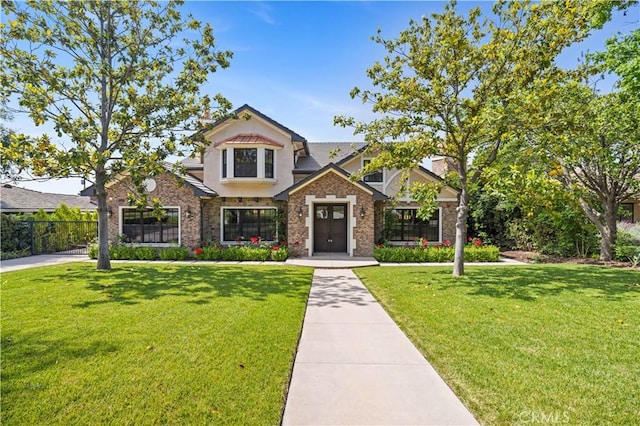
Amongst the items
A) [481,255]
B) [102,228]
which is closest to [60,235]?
[102,228]

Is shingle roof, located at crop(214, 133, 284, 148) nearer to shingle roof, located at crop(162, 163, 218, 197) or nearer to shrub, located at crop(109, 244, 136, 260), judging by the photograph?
shingle roof, located at crop(162, 163, 218, 197)

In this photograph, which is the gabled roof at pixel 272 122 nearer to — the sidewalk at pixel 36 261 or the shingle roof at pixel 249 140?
the shingle roof at pixel 249 140

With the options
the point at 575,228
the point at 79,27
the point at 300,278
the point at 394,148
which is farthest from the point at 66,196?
the point at 575,228

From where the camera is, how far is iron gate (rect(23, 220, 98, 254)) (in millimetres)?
16556

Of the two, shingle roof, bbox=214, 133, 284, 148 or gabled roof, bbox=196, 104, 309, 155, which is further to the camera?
gabled roof, bbox=196, 104, 309, 155

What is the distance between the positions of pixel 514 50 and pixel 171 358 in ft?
36.0

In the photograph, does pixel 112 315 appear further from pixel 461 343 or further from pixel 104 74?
pixel 104 74

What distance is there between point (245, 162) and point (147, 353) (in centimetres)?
1309

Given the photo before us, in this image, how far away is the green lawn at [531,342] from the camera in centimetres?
326

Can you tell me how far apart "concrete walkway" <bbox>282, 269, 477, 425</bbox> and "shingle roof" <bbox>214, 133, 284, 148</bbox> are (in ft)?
39.0

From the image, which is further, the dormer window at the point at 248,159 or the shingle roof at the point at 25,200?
the shingle roof at the point at 25,200

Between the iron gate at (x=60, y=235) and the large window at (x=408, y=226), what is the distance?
54.0 ft

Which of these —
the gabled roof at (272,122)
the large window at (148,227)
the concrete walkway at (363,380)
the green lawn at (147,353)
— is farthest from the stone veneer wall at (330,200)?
the concrete walkway at (363,380)

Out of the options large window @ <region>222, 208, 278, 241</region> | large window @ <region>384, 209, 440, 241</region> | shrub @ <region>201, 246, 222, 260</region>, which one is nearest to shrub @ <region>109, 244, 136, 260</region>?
shrub @ <region>201, 246, 222, 260</region>
